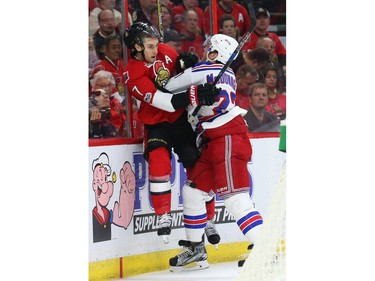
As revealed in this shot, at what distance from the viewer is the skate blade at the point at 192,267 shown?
512 cm

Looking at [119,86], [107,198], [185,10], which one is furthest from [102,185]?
[185,10]

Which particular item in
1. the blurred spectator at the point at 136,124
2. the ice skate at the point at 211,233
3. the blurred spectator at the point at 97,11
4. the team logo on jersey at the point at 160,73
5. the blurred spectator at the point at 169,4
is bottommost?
the ice skate at the point at 211,233

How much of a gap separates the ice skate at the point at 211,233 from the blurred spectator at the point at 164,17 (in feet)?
3.31

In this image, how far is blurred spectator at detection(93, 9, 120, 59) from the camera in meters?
4.88

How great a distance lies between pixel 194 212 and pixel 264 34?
4.87ft

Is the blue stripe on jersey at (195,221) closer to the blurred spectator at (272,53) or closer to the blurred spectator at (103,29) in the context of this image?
the blurred spectator at (103,29)

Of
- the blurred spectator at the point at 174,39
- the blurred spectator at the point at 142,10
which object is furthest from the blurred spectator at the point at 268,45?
the blurred spectator at the point at 142,10

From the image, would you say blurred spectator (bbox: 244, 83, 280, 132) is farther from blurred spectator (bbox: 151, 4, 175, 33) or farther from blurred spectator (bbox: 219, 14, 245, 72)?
blurred spectator (bbox: 151, 4, 175, 33)

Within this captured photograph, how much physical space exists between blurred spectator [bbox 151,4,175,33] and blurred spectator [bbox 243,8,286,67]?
0.72 m

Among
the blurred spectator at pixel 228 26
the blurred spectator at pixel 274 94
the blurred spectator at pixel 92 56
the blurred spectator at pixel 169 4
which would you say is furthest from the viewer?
the blurred spectator at pixel 274 94

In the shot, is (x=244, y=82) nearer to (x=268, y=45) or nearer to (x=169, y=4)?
(x=268, y=45)

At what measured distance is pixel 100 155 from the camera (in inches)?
187

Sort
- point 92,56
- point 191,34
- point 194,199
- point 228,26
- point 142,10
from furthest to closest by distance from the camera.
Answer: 1. point 228,26
2. point 191,34
3. point 142,10
4. point 194,199
5. point 92,56

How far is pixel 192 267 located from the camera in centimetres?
516
